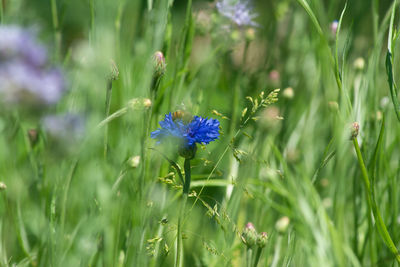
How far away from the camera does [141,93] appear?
892 millimetres

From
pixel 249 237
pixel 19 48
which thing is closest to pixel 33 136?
pixel 19 48

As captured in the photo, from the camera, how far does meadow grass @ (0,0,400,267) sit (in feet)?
1.92

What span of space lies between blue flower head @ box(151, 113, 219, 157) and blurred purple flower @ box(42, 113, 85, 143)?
0.10 m

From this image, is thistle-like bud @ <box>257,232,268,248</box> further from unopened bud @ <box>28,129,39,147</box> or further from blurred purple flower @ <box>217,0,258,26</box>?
blurred purple flower @ <box>217,0,258,26</box>

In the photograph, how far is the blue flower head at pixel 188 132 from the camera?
21.8 inches

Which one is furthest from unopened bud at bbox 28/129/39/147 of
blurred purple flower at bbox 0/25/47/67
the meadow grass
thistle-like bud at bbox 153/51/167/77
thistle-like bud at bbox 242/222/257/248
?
thistle-like bud at bbox 242/222/257/248

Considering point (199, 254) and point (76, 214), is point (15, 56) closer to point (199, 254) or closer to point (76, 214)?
point (76, 214)

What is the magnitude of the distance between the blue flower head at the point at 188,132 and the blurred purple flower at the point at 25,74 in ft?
0.51

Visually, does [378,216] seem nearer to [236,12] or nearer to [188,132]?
[188,132]

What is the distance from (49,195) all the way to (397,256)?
0.50 m

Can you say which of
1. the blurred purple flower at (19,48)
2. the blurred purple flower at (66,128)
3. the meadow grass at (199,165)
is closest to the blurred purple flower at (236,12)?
the meadow grass at (199,165)

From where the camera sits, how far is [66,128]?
0.62m

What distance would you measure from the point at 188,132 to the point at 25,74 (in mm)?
256

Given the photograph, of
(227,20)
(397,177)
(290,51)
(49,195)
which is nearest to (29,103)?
(49,195)
